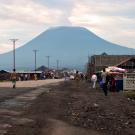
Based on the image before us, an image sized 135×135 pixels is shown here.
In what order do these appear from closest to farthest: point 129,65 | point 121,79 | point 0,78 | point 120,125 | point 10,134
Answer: point 10,134, point 120,125, point 121,79, point 129,65, point 0,78

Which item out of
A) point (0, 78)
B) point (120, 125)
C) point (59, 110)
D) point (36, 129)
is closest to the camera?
point (36, 129)

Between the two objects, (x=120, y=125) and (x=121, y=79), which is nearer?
(x=120, y=125)

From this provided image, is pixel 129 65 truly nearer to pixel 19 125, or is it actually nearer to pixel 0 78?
pixel 0 78

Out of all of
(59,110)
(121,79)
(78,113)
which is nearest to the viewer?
(78,113)

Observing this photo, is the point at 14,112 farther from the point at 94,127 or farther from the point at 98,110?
the point at 94,127

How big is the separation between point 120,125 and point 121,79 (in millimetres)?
29094

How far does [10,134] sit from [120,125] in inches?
151

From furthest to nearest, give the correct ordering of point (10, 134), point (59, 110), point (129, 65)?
point (129, 65) → point (59, 110) → point (10, 134)

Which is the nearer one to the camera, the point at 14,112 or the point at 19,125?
the point at 19,125

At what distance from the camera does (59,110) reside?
2289cm

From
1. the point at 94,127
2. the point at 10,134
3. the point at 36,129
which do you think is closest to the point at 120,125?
the point at 94,127

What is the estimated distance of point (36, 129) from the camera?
1562cm

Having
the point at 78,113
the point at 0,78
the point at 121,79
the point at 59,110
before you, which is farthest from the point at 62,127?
the point at 0,78

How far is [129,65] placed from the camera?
70500 millimetres
